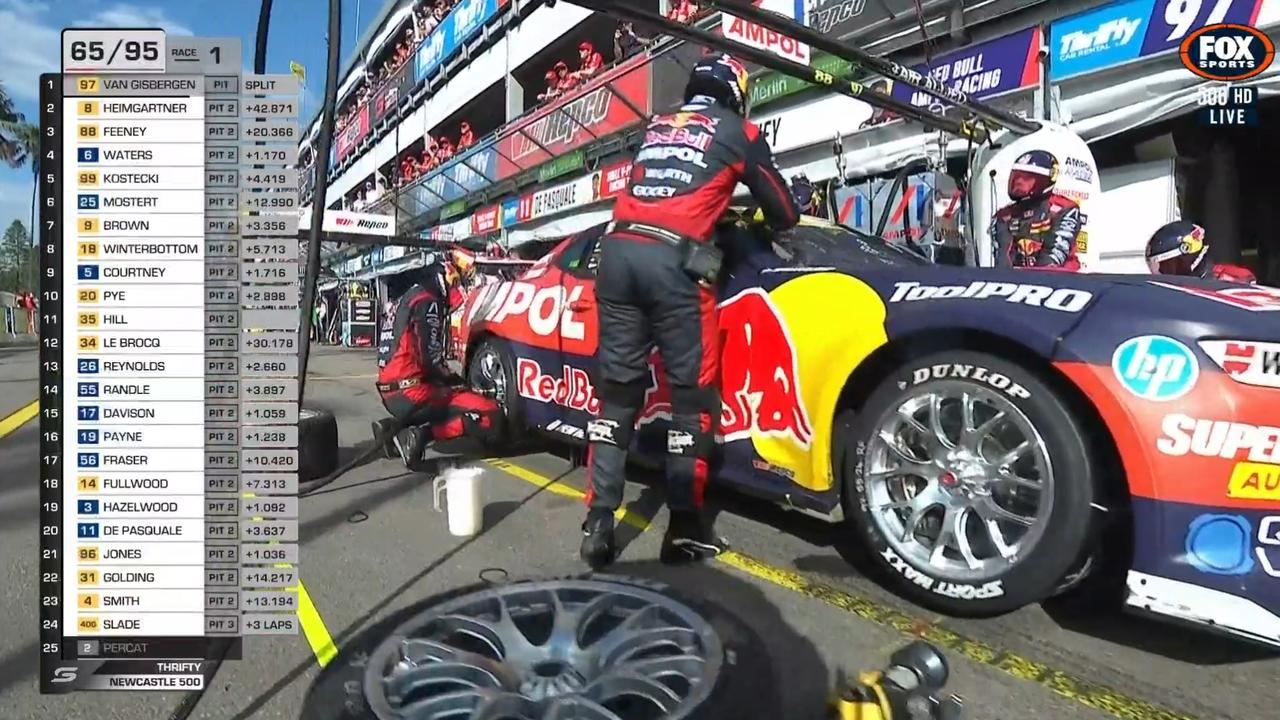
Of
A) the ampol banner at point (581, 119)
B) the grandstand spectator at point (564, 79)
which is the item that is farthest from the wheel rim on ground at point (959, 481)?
the grandstand spectator at point (564, 79)

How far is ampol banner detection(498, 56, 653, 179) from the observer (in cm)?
1410

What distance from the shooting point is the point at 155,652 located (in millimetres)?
→ 1436

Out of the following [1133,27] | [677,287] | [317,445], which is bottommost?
[317,445]

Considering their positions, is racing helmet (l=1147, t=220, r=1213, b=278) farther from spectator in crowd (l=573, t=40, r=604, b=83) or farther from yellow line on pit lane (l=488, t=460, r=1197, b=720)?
spectator in crowd (l=573, t=40, r=604, b=83)

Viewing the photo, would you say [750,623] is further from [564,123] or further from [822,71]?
[564,123]

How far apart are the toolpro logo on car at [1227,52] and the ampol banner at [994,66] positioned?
1507 millimetres

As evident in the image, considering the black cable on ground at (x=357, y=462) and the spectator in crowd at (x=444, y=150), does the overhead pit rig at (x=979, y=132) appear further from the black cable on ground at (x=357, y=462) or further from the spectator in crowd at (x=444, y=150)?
the spectator in crowd at (x=444, y=150)

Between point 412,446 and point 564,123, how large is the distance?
13780mm

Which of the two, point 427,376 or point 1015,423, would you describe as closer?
point 1015,423

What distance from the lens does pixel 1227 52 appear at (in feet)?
21.3

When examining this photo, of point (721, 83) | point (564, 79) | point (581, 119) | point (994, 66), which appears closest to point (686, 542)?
point (721, 83)

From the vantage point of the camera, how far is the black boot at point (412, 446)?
4148 millimetres

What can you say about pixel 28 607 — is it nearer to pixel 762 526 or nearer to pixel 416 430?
pixel 416 430

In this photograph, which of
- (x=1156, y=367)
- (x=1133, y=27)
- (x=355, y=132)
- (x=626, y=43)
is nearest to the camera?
(x=1156, y=367)
